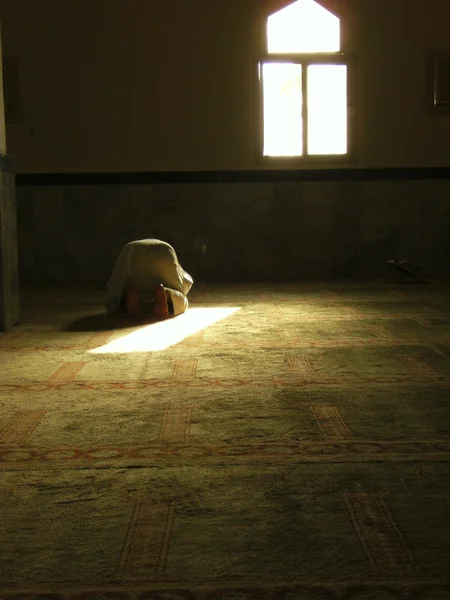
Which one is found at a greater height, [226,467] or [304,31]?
[304,31]

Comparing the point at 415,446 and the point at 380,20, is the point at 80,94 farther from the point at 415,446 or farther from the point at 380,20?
the point at 415,446

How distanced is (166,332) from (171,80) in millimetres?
4239

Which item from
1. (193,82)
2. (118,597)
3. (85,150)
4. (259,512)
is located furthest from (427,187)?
(118,597)

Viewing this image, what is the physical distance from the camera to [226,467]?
2.54 meters

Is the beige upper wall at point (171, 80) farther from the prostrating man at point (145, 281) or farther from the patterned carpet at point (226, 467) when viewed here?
the patterned carpet at point (226, 467)

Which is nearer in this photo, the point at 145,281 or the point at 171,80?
the point at 145,281

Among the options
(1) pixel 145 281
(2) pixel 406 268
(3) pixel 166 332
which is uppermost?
(1) pixel 145 281

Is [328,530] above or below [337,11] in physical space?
below

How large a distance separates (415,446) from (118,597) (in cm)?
137

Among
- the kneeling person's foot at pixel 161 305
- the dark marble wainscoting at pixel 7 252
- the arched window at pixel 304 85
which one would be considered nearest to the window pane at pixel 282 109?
the arched window at pixel 304 85

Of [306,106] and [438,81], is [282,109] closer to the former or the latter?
[306,106]

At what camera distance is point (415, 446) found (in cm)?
274

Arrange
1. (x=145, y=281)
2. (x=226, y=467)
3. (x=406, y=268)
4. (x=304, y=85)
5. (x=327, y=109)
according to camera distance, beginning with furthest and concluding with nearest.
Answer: (x=327, y=109), (x=304, y=85), (x=406, y=268), (x=145, y=281), (x=226, y=467)

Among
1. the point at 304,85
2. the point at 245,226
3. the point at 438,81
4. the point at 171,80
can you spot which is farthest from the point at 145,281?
the point at 438,81
